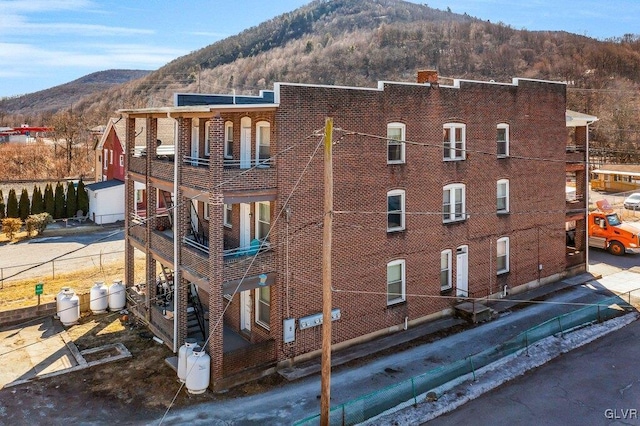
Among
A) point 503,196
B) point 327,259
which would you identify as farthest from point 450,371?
point 503,196

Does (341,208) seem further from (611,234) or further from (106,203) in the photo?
(106,203)

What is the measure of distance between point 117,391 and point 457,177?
15.8 metres

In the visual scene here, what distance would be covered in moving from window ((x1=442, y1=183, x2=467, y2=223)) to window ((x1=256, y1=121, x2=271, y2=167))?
8.45 m

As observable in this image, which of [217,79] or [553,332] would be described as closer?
[553,332]

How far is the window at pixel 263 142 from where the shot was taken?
1772cm

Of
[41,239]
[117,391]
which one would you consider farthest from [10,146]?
[117,391]

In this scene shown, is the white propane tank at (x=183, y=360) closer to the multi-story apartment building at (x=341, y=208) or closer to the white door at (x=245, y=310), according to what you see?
the multi-story apartment building at (x=341, y=208)

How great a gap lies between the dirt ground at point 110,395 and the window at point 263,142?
24.8 feet

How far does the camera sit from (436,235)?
856 inches

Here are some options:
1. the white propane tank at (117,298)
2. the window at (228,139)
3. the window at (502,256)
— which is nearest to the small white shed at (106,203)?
the white propane tank at (117,298)

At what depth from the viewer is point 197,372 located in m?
15.6

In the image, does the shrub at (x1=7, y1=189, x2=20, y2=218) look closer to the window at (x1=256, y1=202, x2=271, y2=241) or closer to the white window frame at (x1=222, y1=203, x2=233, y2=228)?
the white window frame at (x1=222, y1=203, x2=233, y2=228)

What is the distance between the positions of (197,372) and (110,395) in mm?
2755

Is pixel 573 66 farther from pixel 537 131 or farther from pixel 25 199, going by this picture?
pixel 25 199
